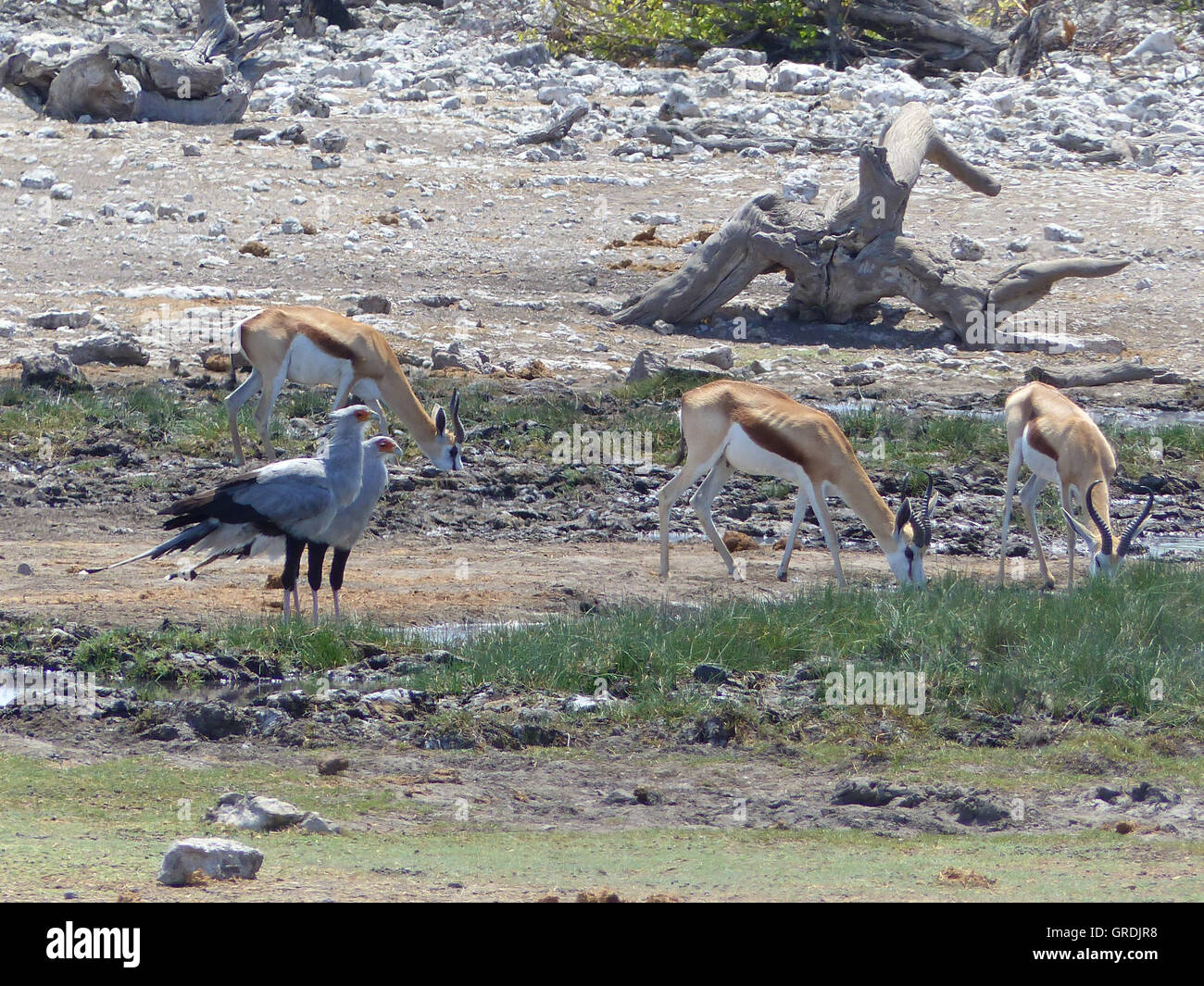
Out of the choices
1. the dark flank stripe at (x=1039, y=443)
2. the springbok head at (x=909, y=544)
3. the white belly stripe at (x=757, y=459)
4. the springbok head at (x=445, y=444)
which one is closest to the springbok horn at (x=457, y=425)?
the springbok head at (x=445, y=444)

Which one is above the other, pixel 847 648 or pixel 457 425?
pixel 457 425

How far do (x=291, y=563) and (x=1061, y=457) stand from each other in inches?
205

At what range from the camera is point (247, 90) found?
72.2 ft

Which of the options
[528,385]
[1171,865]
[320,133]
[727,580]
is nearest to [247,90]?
[320,133]

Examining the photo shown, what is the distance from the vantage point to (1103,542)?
10.3m

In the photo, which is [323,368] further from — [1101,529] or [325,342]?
[1101,529]

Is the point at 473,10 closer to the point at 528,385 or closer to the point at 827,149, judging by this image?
the point at 827,149

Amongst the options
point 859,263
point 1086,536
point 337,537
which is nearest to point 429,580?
point 337,537

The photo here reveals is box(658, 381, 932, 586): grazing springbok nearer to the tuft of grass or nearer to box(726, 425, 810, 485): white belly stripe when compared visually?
box(726, 425, 810, 485): white belly stripe

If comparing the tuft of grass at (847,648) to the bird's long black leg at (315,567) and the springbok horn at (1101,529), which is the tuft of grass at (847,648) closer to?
the bird's long black leg at (315,567)

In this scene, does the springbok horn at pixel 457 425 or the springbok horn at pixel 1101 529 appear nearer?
the springbok horn at pixel 1101 529

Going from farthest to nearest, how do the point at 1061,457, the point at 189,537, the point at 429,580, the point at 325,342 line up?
the point at 325,342, the point at 1061,457, the point at 429,580, the point at 189,537

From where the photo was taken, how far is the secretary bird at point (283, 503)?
8.35 metres

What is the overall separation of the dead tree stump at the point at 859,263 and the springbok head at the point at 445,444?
4564 millimetres
